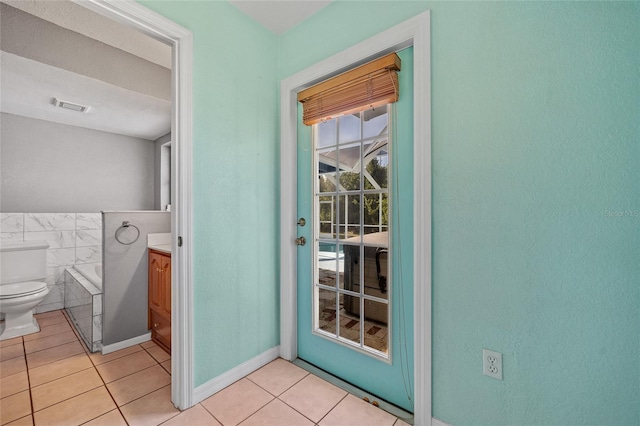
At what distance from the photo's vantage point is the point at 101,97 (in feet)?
8.64

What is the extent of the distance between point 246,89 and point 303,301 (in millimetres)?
1536

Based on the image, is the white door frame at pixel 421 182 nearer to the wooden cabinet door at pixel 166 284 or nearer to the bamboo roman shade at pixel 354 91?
the bamboo roman shade at pixel 354 91

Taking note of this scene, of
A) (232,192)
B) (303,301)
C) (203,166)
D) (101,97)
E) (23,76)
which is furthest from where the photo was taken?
(101,97)

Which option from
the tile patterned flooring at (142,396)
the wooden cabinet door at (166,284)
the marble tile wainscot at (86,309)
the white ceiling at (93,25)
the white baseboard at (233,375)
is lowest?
the tile patterned flooring at (142,396)

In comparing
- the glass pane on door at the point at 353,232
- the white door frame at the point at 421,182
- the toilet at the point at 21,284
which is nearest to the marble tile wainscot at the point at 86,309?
the toilet at the point at 21,284

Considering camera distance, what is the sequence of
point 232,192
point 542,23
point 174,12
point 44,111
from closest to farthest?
1. point 542,23
2. point 174,12
3. point 232,192
4. point 44,111

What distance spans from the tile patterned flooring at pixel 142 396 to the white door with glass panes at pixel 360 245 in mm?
199

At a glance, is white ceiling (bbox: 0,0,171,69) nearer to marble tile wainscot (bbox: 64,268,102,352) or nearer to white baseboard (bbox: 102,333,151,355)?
marble tile wainscot (bbox: 64,268,102,352)

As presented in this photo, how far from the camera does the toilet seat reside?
91.8 inches

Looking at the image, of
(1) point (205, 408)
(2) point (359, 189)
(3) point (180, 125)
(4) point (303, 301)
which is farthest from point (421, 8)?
(1) point (205, 408)

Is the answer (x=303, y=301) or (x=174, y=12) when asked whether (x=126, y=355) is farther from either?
(x=174, y=12)

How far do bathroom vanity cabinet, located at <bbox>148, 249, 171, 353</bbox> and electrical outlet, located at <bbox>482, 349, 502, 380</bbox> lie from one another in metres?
2.08

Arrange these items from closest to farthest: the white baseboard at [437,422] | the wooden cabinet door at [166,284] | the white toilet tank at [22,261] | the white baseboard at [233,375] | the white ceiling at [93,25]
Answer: the white baseboard at [437,422] < the white baseboard at [233,375] < the white ceiling at [93,25] < the wooden cabinet door at [166,284] < the white toilet tank at [22,261]

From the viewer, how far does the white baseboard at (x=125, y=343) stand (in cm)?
211
